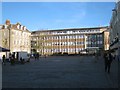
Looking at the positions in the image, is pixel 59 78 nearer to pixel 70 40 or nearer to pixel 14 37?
pixel 14 37

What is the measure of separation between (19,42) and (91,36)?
46.4m

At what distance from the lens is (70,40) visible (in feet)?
417

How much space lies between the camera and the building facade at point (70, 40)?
4906 inches

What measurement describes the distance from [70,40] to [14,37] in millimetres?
46164

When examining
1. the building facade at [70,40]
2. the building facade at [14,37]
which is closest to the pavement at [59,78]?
the building facade at [14,37]

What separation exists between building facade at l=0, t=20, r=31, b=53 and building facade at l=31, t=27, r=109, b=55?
89.1 ft

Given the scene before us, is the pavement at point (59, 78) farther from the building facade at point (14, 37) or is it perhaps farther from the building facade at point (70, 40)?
the building facade at point (70, 40)

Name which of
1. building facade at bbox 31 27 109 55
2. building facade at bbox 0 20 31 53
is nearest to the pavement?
Answer: building facade at bbox 0 20 31 53

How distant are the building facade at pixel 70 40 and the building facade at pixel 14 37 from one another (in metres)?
27.2

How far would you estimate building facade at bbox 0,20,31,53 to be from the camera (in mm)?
83625

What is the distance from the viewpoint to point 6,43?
8369cm

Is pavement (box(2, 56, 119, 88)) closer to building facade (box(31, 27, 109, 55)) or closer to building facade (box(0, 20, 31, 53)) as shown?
building facade (box(0, 20, 31, 53))

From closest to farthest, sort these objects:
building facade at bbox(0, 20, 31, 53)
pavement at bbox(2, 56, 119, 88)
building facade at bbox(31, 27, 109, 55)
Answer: pavement at bbox(2, 56, 119, 88)
building facade at bbox(0, 20, 31, 53)
building facade at bbox(31, 27, 109, 55)

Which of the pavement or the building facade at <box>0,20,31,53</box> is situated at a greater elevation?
the building facade at <box>0,20,31,53</box>
